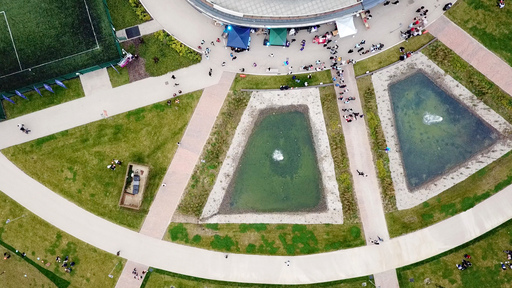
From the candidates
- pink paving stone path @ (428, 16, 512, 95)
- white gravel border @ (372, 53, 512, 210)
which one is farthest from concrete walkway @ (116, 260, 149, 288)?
pink paving stone path @ (428, 16, 512, 95)

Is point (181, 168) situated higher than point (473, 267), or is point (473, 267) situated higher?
point (181, 168)

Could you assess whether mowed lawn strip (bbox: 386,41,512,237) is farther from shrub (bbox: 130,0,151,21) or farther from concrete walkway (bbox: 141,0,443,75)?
shrub (bbox: 130,0,151,21)

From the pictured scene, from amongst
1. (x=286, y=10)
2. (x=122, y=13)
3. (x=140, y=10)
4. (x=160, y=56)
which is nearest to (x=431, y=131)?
(x=286, y=10)

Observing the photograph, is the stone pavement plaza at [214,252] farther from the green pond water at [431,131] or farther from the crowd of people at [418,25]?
the green pond water at [431,131]

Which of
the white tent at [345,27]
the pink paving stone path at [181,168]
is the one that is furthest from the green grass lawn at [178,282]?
the white tent at [345,27]

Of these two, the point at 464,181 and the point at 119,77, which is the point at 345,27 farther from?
the point at 119,77
